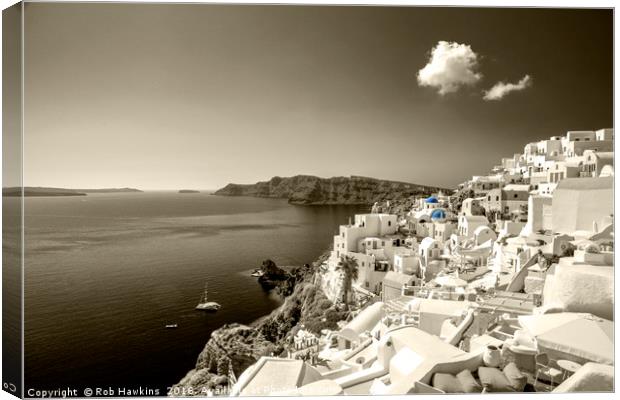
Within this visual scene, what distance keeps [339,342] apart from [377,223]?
6.47m

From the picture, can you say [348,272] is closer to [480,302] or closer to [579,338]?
[480,302]

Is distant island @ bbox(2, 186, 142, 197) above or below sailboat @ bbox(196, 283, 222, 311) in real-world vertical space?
above

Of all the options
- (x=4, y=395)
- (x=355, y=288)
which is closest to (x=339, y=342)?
(x=355, y=288)

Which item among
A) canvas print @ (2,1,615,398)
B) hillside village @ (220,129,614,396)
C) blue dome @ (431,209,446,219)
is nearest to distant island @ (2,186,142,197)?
canvas print @ (2,1,615,398)

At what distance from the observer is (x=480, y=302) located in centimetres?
631

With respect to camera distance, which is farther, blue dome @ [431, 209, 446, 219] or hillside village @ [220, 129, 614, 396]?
blue dome @ [431, 209, 446, 219]

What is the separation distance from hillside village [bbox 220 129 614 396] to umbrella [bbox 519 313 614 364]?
12 mm

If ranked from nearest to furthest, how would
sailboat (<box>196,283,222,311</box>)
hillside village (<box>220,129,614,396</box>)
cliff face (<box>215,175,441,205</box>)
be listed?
hillside village (<box>220,129,614,396</box>) < cliff face (<box>215,175,441,205</box>) < sailboat (<box>196,283,222,311</box>)

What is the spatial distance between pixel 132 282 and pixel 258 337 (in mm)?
5364

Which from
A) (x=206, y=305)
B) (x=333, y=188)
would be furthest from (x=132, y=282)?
(x=333, y=188)

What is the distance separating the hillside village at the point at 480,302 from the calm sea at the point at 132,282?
4157 mm

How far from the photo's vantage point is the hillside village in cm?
400

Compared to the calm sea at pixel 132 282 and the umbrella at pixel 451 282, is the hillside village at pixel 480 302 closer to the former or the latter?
the umbrella at pixel 451 282

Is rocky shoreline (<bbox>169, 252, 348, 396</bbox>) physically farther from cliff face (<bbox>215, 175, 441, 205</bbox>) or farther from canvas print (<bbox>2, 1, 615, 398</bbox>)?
cliff face (<bbox>215, 175, 441, 205</bbox>)
